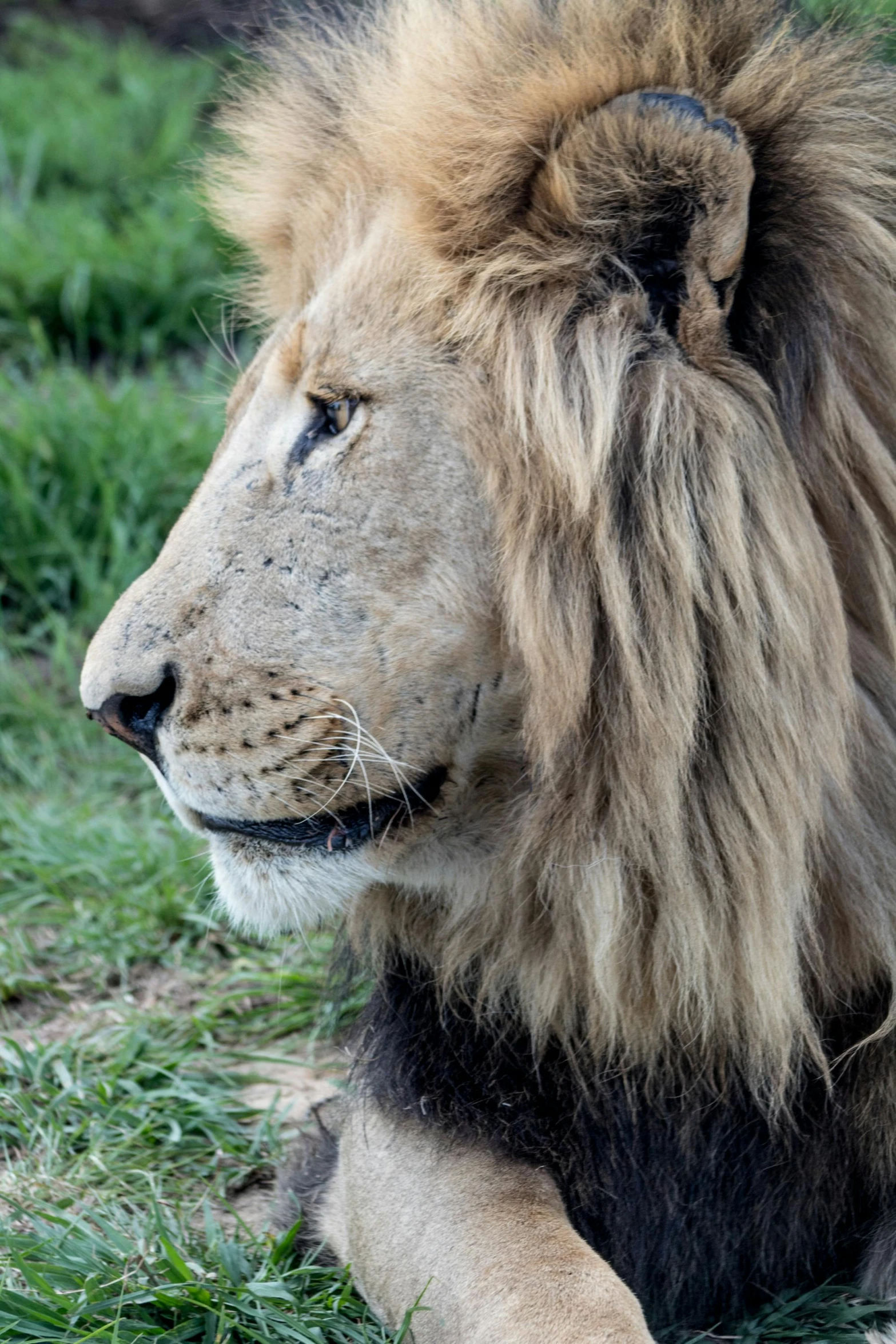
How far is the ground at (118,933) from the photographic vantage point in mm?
2064

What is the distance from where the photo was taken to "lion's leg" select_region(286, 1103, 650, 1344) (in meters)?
1.73

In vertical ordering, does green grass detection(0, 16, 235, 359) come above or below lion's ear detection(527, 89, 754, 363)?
below

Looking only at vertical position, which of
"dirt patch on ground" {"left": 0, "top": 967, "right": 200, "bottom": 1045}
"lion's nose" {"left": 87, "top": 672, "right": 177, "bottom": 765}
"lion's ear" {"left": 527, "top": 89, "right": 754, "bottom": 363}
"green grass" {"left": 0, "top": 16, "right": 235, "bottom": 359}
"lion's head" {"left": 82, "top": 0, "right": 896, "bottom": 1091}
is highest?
"lion's ear" {"left": 527, "top": 89, "right": 754, "bottom": 363}

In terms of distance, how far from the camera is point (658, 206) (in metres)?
1.79

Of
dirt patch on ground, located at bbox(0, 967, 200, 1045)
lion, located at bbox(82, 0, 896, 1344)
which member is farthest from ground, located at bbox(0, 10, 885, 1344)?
lion, located at bbox(82, 0, 896, 1344)

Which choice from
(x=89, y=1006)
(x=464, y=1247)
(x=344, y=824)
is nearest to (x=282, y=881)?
(x=344, y=824)

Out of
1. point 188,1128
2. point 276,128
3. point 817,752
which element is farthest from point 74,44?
point 817,752

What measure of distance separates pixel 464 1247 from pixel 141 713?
761 millimetres

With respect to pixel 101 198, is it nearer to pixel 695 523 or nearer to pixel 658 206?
pixel 658 206

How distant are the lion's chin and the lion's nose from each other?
0.16 metres

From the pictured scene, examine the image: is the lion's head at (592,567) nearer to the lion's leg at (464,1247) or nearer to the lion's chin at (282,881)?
the lion's chin at (282,881)

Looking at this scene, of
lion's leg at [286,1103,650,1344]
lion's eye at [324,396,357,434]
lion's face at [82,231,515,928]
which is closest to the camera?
lion's leg at [286,1103,650,1344]

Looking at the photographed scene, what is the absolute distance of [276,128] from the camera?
7.98 feet

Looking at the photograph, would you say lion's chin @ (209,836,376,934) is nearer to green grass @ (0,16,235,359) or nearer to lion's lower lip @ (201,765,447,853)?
lion's lower lip @ (201,765,447,853)
